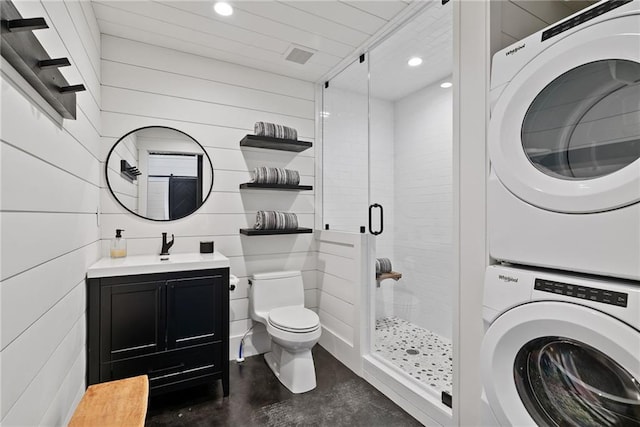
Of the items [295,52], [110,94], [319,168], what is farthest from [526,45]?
[110,94]

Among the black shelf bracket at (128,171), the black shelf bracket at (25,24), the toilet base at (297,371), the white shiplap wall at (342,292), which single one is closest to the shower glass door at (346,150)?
the white shiplap wall at (342,292)

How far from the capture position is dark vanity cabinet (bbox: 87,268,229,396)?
1.83 m

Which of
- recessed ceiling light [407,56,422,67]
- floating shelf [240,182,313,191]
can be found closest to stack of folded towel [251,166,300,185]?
floating shelf [240,182,313,191]

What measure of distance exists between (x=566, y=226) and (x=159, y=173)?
8.54ft

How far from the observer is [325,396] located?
2.15 metres

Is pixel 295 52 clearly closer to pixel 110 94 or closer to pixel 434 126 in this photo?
pixel 434 126

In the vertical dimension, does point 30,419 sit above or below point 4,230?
below

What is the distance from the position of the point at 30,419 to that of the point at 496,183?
1869mm

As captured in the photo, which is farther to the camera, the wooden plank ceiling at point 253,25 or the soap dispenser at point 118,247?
A: the soap dispenser at point 118,247

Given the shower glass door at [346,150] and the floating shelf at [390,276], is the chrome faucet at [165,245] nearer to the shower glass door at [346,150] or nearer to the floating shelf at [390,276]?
the shower glass door at [346,150]

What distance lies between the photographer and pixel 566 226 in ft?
3.42

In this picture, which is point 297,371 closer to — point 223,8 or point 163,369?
point 163,369

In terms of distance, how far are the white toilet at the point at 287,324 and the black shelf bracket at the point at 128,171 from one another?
4.10 ft

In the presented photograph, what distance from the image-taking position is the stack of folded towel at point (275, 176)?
2.65m
